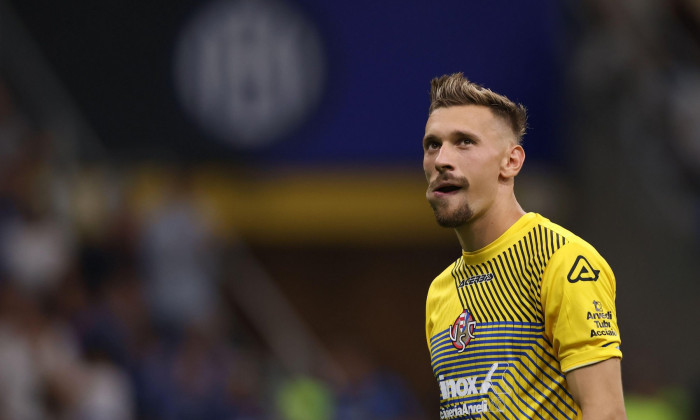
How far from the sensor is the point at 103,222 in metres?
13.4

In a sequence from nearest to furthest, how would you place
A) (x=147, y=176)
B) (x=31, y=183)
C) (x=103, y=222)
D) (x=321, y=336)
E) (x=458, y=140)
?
(x=458, y=140) → (x=31, y=183) → (x=103, y=222) → (x=147, y=176) → (x=321, y=336)

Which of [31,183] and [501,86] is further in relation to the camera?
[501,86]

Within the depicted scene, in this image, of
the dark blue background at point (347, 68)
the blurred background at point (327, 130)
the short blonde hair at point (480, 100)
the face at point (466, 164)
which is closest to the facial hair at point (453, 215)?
the face at point (466, 164)

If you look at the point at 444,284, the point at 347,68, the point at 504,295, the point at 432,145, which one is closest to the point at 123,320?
the point at 347,68

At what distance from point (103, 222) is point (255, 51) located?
8.44 ft

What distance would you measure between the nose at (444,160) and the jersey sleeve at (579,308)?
1.80ft

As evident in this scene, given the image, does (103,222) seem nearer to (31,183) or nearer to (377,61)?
(31,183)

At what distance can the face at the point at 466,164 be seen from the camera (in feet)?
14.1

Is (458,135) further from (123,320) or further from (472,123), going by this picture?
(123,320)

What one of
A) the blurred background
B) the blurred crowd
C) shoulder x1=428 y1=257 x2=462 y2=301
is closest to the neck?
shoulder x1=428 y1=257 x2=462 y2=301

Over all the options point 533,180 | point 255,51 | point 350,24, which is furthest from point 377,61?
point 533,180

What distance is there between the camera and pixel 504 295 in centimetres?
416

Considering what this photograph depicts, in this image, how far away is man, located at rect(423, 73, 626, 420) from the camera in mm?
3816

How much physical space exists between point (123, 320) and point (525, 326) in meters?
7.59
